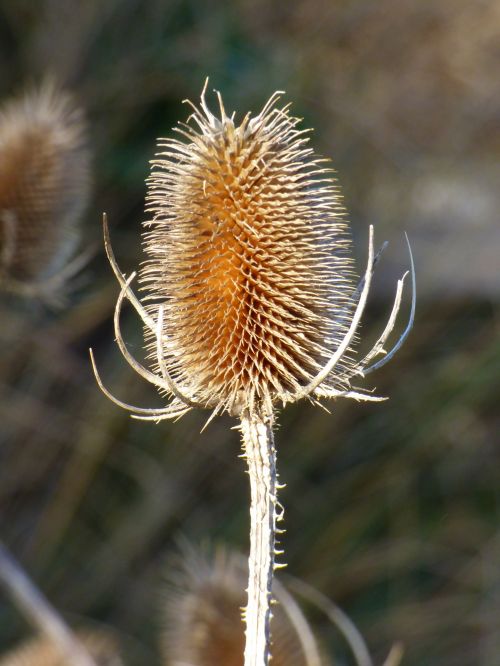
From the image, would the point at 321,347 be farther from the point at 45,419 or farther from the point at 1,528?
the point at 1,528

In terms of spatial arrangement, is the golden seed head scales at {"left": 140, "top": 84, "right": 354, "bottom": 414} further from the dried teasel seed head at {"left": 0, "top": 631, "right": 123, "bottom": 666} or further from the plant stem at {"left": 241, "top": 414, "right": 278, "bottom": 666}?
the dried teasel seed head at {"left": 0, "top": 631, "right": 123, "bottom": 666}

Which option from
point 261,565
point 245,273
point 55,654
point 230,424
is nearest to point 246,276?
point 245,273

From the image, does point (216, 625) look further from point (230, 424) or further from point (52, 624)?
point (230, 424)

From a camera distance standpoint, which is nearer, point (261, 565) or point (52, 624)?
point (261, 565)

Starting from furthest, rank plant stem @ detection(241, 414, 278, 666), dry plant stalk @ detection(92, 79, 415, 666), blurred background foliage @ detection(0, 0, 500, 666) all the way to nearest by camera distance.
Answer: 1. blurred background foliage @ detection(0, 0, 500, 666)
2. dry plant stalk @ detection(92, 79, 415, 666)
3. plant stem @ detection(241, 414, 278, 666)

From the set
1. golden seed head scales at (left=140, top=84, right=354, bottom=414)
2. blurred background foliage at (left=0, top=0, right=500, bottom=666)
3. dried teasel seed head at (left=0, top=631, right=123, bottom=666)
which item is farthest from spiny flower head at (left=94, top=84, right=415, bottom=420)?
blurred background foliage at (left=0, top=0, right=500, bottom=666)

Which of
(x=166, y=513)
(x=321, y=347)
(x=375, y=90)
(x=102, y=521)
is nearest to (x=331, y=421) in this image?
(x=166, y=513)
